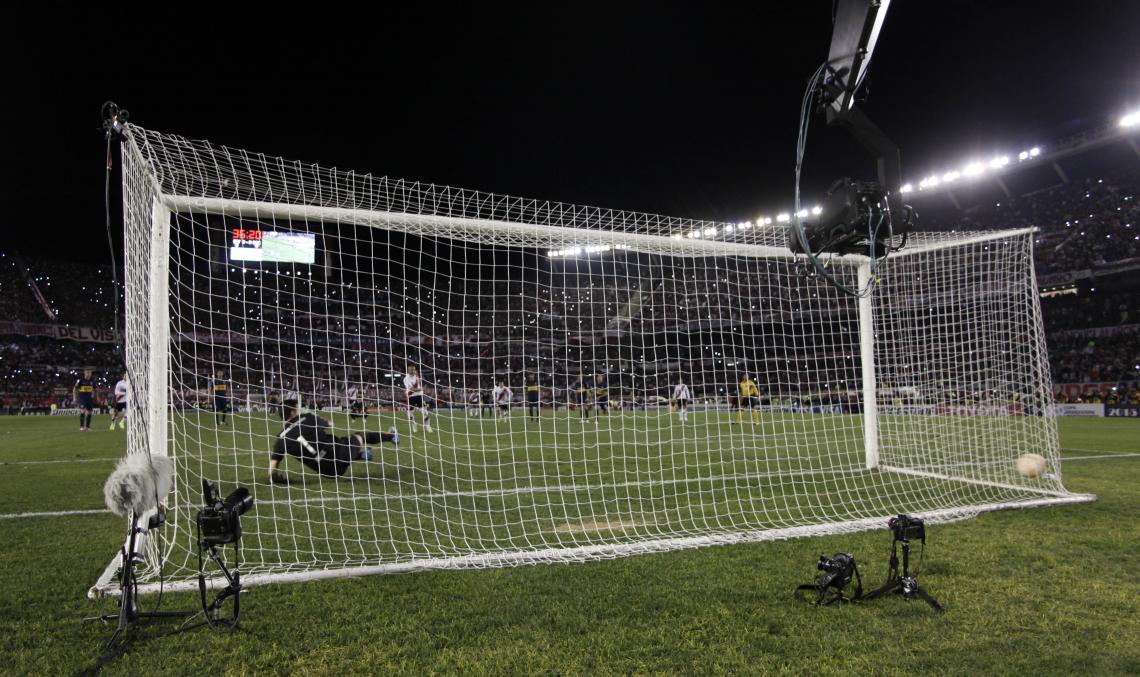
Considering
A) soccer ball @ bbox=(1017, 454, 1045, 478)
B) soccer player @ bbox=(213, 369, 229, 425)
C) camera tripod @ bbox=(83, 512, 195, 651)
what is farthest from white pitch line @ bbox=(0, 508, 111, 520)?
soccer ball @ bbox=(1017, 454, 1045, 478)

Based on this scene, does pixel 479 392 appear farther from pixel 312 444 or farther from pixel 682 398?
pixel 682 398

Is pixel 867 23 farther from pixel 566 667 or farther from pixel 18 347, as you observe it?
pixel 18 347

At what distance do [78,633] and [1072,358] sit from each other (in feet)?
118

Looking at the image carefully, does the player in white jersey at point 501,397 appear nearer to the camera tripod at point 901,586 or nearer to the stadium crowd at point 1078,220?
the camera tripod at point 901,586

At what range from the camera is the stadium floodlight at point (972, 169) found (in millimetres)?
32156

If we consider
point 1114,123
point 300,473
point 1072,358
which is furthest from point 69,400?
point 1114,123

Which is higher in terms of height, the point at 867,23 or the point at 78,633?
the point at 867,23

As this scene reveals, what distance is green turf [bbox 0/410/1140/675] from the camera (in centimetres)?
267

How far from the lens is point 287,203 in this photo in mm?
4734

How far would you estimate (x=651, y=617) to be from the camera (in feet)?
10.4

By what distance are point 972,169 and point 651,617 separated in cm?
3696

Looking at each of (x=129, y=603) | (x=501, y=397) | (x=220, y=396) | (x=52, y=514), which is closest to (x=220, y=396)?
(x=220, y=396)

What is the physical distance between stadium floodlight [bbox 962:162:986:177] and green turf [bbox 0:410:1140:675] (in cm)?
3334

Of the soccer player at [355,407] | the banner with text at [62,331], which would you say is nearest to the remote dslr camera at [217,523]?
the soccer player at [355,407]
